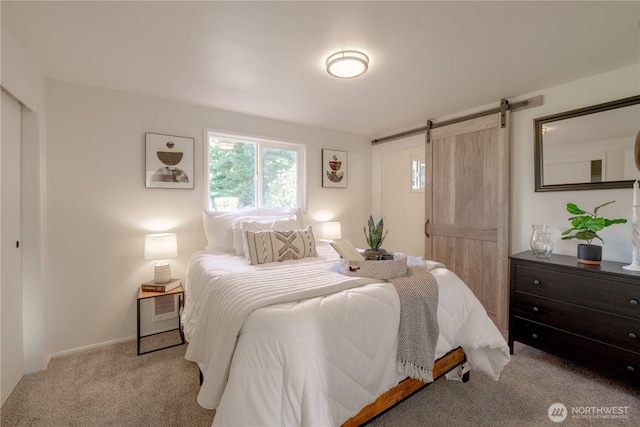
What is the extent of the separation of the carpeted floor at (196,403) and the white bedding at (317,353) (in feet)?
0.81

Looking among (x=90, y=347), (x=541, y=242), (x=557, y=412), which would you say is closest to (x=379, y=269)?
(x=557, y=412)

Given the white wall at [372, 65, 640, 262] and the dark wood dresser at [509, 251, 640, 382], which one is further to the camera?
the white wall at [372, 65, 640, 262]

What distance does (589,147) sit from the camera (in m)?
2.33

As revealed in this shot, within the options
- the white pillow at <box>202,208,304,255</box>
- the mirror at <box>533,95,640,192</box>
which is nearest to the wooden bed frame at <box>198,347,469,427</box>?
the white pillow at <box>202,208,304,255</box>

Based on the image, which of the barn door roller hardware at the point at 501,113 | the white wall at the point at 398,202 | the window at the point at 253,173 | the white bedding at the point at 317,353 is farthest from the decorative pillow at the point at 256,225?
the barn door roller hardware at the point at 501,113

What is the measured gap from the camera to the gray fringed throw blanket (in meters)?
1.48

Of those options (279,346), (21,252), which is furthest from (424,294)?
(21,252)

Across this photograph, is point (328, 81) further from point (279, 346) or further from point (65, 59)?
point (279, 346)

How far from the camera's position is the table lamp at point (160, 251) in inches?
96.5

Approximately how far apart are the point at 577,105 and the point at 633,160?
620 mm

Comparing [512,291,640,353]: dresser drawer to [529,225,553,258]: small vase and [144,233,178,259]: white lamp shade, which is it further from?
[144,233,178,259]: white lamp shade

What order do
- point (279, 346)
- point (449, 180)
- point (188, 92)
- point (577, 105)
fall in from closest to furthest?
point (279, 346) → point (577, 105) → point (188, 92) → point (449, 180)

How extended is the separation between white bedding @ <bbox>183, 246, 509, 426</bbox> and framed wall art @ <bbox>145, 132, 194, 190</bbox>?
1528mm

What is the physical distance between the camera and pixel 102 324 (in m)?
2.50
